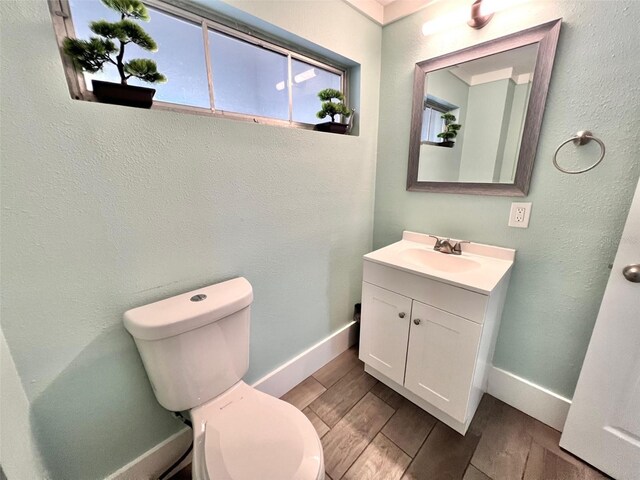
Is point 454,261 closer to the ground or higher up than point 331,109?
closer to the ground

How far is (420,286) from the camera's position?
1182 millimetres

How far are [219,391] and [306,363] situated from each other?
0.66 metres

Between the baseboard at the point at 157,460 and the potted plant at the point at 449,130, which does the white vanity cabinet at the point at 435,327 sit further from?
the baseboard at the point at 157,460

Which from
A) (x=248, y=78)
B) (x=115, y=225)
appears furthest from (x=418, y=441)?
(x=248, y=78)

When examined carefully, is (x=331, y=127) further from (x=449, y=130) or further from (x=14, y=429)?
(x=14, y=429)

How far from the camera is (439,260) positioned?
4.68 ft

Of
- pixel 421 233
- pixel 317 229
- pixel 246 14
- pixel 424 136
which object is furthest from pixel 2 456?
pixel 424 136

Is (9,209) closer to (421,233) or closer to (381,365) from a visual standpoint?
(381,365)

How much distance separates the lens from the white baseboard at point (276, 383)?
3.26 ft

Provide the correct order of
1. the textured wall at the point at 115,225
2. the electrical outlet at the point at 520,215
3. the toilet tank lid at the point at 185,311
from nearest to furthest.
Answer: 1. the textured wall at the point at 115,225
2. the toilet tank lid at the point at 185,311
3. the electrical outlet at the point at 520,215

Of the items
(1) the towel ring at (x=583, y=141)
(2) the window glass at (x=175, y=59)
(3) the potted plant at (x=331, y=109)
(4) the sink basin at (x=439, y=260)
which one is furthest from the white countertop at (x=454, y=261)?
(2) the window glass at (x=175, y=59)

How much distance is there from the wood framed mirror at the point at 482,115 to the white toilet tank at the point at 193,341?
4.12 feet

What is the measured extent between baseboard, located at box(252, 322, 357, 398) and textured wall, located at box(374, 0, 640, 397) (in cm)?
89

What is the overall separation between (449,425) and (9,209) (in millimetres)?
1887
